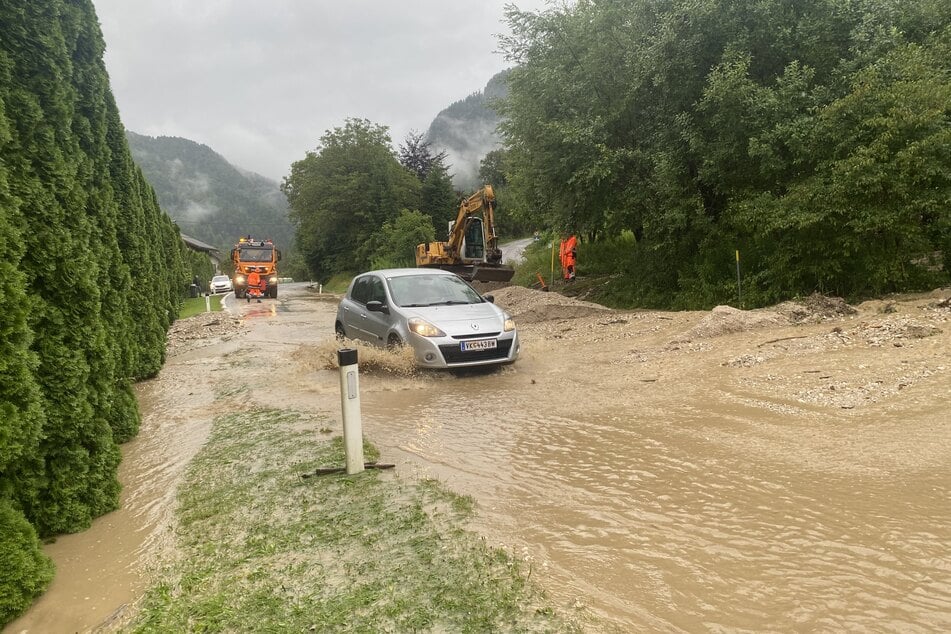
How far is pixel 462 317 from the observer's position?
8164 mm

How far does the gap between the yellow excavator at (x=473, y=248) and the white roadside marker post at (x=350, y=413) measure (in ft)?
52.3

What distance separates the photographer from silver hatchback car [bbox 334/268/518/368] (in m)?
7.73

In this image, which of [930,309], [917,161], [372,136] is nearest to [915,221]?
[917,161]

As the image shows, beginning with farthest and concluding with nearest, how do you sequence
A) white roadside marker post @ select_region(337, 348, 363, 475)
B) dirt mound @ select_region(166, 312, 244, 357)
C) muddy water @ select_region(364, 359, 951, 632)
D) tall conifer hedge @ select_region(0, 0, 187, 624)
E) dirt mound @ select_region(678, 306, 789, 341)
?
dirt mound @ select_region(166, 312, 244, 357)
dirt mound @ select_region(678, 306, 789, 341)
white roadside marker post @ select_region(337, 348, 363, 475)
tall conifer hedge @ select_region(0, 0, 187, 624)
muddy water @ select_region(364, 359, 951, 632)

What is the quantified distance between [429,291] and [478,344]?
1692mm

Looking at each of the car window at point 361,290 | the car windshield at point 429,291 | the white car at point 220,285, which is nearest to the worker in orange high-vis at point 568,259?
the car window at point 361,290

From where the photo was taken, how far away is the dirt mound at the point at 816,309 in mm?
9477

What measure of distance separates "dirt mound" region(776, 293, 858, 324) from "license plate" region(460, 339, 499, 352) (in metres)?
5.40

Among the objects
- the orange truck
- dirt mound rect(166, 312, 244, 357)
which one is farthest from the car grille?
the orange truck

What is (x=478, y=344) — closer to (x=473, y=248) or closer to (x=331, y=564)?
(x=331, y=564)

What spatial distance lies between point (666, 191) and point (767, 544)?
11.9 m

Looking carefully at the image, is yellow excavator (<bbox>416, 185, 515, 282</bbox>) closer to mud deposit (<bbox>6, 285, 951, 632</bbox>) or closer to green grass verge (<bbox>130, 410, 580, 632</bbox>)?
mud deposit (<bbox>6, 285, 951, 632</bbox>)

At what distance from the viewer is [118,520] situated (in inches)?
156

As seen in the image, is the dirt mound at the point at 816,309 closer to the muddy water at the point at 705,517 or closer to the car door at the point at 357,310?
the muddy water at the point at 705,517
